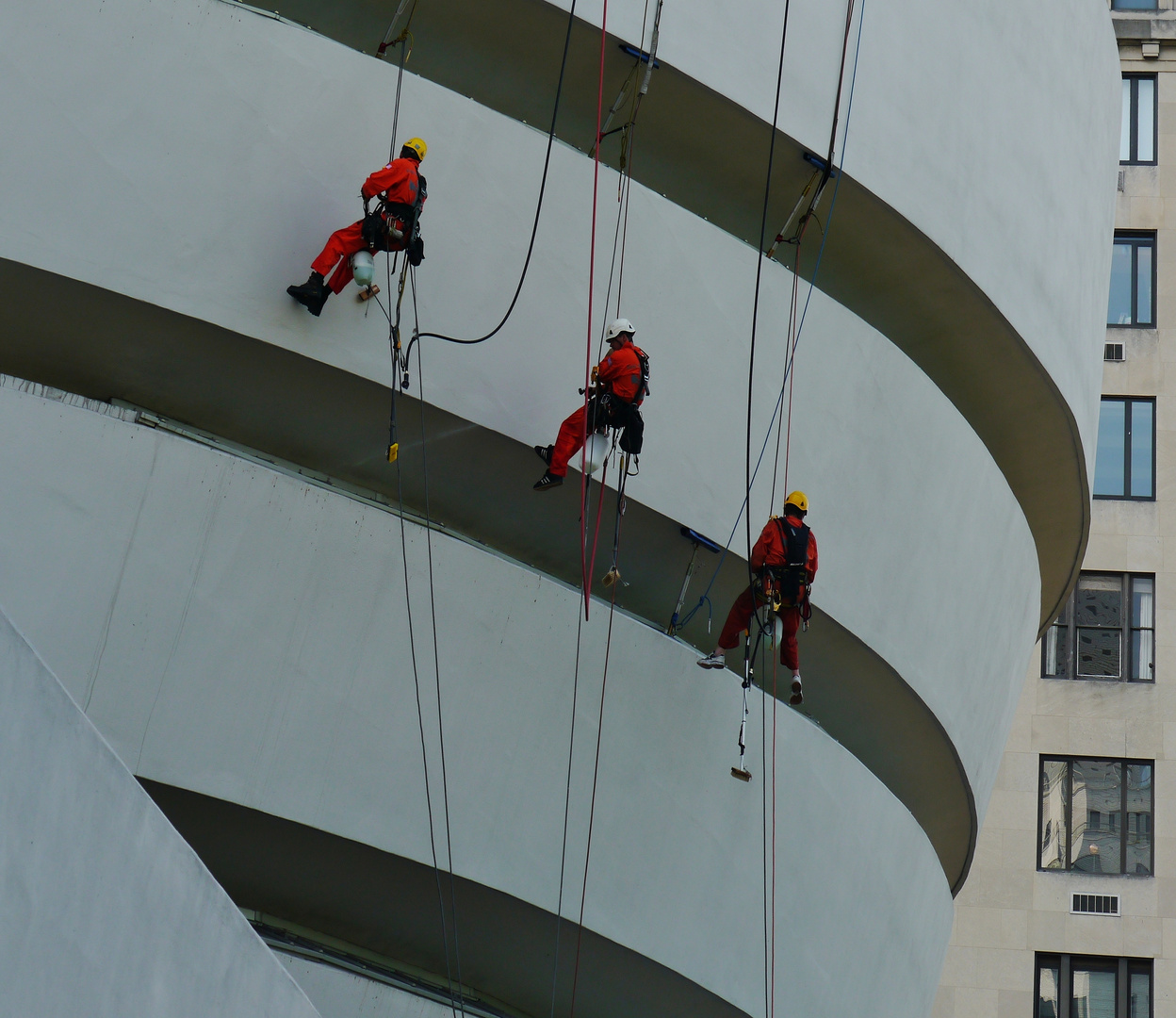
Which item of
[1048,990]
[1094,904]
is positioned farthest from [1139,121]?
[1048,990]

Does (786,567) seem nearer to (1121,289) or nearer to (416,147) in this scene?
(416,147)

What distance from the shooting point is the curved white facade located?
390 inches

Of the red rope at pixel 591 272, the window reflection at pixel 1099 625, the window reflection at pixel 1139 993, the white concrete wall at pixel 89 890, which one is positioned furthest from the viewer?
the window reflection at pixel 1099 625

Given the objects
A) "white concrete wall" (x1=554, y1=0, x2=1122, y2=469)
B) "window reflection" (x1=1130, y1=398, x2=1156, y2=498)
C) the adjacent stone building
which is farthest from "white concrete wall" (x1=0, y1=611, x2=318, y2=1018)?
"window reflection" (x1=1130, y1=398, x2=1156, y2=498)

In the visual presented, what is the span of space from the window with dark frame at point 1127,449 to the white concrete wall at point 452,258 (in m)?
13.6

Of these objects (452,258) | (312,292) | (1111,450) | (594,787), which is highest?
(1111,450)

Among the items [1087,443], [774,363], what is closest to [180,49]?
[774,363]

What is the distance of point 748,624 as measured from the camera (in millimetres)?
12023

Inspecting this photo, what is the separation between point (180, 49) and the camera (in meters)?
10.4

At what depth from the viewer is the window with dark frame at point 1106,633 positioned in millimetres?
25281

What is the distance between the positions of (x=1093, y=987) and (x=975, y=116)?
15470mm

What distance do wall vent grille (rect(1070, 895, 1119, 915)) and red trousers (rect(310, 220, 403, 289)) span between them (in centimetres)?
1831

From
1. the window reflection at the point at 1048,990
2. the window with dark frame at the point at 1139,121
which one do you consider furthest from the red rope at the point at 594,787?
the window with dark frame at the point at 1139,121

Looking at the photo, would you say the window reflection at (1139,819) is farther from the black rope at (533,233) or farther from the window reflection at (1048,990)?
the black rope at (533,233)
